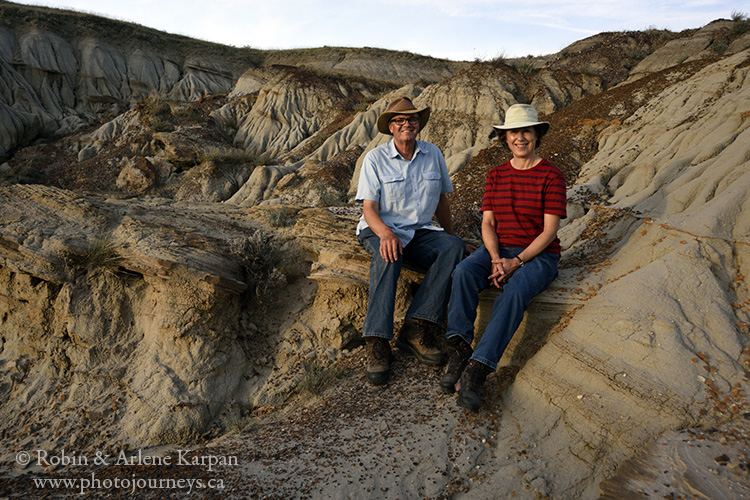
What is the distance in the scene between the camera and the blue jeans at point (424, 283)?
13.6ft

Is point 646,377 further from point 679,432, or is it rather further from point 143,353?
point 143,353

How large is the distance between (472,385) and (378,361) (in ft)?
3.12

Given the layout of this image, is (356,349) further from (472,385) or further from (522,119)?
(522,119)

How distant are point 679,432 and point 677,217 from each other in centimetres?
271

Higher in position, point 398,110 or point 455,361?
point 398,110

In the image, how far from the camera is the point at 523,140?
418cm

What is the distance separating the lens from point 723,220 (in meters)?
4.45

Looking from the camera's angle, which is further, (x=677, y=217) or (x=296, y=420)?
(x=677, y=217)

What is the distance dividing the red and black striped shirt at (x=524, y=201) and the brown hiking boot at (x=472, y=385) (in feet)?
4.22

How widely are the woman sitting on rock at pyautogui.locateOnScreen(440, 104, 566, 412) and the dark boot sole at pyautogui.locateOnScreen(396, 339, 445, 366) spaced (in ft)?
1.14

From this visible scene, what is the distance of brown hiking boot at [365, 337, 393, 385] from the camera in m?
4.20

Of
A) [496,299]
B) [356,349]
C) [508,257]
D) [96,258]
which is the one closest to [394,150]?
[508,257]

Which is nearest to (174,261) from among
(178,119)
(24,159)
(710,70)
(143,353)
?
(143,353)

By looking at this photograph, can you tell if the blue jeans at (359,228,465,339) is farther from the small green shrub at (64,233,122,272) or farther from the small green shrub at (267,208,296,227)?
the small green shrub at (64,233,122,272)
